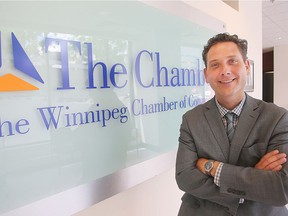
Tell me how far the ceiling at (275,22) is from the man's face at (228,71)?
15.0 feet

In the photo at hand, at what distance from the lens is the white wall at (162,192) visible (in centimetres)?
171

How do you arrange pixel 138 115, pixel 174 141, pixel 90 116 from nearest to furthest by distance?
pixel 90 116 → pixel 138 115 → pixel 174 141

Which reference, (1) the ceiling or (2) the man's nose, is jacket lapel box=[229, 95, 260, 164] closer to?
(2) the man's nose

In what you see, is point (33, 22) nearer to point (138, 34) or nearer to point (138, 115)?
point (138, 34)

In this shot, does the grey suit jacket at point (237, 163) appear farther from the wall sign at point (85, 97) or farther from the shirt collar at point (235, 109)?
the wall sign at point (85, 97)

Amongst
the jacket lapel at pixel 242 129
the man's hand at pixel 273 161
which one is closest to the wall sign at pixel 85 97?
the jacket lapel at pixel 242 129

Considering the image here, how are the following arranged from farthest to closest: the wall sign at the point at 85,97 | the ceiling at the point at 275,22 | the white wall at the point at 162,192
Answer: the ceiling at the point at 275,22, the white wall at the point at 162,192, the wall sign at the point at 85,97

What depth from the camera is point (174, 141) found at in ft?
7.17

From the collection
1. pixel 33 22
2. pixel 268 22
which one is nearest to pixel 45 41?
pixel 33 22

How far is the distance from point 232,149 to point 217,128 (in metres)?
0.14

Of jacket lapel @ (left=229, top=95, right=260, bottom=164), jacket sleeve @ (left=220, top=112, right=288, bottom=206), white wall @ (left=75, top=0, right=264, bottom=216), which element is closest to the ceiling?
white wall @ (left=75, top=0, right=264, bottom=216)

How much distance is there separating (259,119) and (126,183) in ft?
3.15

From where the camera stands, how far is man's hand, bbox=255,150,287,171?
3.99ft

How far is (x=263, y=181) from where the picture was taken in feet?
3.88
